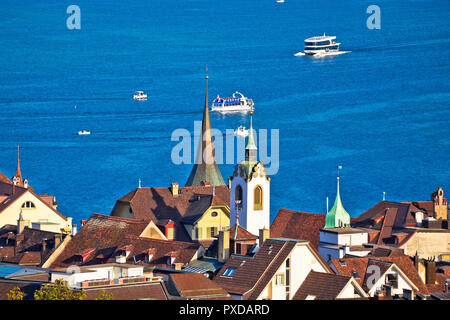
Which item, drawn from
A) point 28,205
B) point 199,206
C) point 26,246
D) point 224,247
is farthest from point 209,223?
point 224,247

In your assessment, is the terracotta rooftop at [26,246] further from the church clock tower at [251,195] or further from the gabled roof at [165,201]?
the church clock tower at [251,195]

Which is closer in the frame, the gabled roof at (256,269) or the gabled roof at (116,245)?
the gabled roof at (256,269)

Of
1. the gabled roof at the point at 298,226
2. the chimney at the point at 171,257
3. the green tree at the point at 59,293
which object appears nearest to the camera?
the green tree at the point at 59,293

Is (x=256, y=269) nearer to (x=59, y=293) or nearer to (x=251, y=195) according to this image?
(x=59, y=293)

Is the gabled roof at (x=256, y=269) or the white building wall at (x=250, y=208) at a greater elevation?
the white building wall at (x=250, y=208)

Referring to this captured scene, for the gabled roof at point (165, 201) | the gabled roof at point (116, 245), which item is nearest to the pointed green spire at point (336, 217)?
the gabled roof at point (165, 201)

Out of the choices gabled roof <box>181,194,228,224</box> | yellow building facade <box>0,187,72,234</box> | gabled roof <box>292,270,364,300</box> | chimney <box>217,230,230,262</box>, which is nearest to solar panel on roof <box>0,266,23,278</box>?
chimney <box>217,230,230,262</box>
